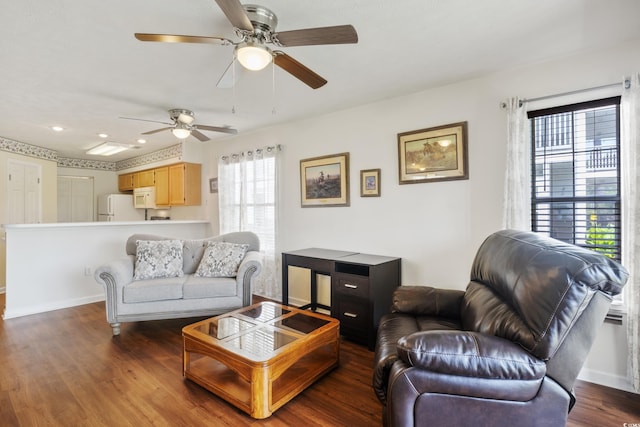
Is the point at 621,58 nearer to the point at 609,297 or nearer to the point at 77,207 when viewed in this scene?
the point at 609,297

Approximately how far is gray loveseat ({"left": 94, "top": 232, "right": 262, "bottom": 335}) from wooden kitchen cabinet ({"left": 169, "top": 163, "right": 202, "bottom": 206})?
6.78 feet

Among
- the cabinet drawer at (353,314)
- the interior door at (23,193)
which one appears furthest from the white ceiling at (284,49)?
the interior door at (23,193)

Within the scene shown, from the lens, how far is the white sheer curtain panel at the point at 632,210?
204 cm

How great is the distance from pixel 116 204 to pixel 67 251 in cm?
253

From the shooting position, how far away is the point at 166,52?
2244 mm

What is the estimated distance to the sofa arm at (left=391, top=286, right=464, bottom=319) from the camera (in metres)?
2.25

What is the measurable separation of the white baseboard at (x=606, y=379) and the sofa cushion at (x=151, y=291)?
348 cm

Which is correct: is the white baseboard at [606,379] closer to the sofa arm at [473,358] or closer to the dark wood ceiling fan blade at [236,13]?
the sofa arm at [473,358]

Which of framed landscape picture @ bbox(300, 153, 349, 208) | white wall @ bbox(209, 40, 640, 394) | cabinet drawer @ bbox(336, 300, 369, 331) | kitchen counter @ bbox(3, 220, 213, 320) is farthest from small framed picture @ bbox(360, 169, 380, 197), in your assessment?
kitchen counter @ bbox(3, 220, 213, 320)

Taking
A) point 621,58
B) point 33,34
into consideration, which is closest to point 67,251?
point 33,34

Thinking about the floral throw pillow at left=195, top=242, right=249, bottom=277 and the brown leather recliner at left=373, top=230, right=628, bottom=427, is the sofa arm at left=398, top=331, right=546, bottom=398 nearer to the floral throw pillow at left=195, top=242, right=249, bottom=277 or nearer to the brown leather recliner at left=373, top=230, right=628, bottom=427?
the brown leather recliner at left=373, top=230, right=628, bottom=427

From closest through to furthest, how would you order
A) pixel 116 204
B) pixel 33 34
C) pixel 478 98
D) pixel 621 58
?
pixel 33 34
pixel 621 58
pixel 478 98
pixel 116 204

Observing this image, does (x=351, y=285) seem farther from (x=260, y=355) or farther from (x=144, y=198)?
(x=144, y=198)

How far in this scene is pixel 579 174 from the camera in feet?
7.72
